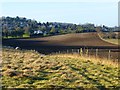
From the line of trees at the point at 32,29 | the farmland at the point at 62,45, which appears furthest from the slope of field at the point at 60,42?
the line of trees at the point at 32,29

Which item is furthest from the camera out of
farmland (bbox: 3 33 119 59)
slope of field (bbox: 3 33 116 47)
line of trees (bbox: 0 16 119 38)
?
line of trees (bbox: 0 16 119 38)

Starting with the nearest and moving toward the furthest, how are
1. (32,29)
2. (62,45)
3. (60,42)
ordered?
(62,45) < (60,42) < (32,29)

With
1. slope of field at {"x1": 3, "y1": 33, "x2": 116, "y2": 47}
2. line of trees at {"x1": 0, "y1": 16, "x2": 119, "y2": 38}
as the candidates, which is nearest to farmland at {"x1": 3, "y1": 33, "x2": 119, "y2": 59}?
slope of field at {"x1": 3, "y1": 33, "x2": 116, "y2": 47}

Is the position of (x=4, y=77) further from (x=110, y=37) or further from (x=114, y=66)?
(x=110, y=37)

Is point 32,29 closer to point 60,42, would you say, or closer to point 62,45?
point 60,42

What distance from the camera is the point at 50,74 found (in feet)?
54.9

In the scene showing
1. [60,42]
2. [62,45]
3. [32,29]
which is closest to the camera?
[62,45]

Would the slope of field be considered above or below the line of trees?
below

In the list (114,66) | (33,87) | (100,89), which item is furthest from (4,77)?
(114,66)

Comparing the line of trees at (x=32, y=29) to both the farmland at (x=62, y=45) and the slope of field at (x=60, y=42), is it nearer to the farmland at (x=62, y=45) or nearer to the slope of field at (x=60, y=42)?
the slope of field at (x=60, y=42)

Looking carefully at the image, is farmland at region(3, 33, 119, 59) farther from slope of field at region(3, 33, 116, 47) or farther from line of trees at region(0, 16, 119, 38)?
line of trees at region(0, 16, 119, 38)

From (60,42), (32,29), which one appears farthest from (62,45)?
(32,29)

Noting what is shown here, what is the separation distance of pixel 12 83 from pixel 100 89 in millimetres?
3428

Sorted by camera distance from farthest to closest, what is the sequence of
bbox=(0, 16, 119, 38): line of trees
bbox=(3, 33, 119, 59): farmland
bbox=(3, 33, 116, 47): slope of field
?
bbox=(0, 16, 119, 38): line of trees, bbox=(3, 33, 116, 47): slope of field, bbox=(3, 33, 119, 59): farmland
